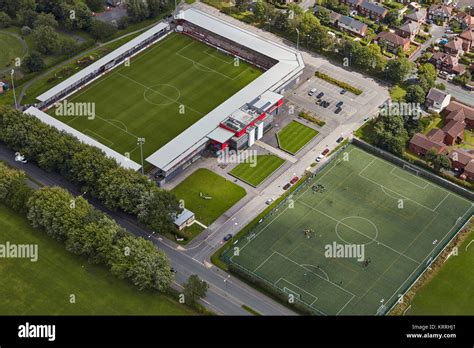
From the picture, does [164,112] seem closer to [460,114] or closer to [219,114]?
[219,114]

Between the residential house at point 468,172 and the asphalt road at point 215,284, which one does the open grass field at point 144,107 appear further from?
the residential house at point 468,172

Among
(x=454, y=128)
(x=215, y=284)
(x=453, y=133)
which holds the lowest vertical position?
(x=215, y=284)

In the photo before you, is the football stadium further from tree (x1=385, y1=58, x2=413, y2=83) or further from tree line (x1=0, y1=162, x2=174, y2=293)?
tree (x1=385, y1=58, x2=413, y2=83)

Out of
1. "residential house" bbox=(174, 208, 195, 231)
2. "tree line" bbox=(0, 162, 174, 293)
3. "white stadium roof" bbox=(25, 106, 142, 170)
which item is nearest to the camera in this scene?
"tree line" bbox=(0, 162, 174, 293)

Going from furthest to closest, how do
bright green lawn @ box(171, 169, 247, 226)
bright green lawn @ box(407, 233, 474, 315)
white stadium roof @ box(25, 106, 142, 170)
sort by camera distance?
white stadium roof @ box(25, 106, 142, 170) → bright green lawn @ box(171, 169, 247, 226) → bright green lawn @ box(407, 233, 474, 315)

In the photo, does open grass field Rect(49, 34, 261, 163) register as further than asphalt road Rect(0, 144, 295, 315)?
Yes

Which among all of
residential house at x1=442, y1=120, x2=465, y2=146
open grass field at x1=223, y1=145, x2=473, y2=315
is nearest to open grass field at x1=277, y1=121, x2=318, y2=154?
open grass field at x1=223, y1=145, x2=473, y2=315

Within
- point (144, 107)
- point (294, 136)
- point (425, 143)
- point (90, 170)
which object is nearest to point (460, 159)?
point (425, 143)

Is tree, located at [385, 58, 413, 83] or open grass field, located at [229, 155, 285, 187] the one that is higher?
tree, located at [385, 58, 413, 83]
